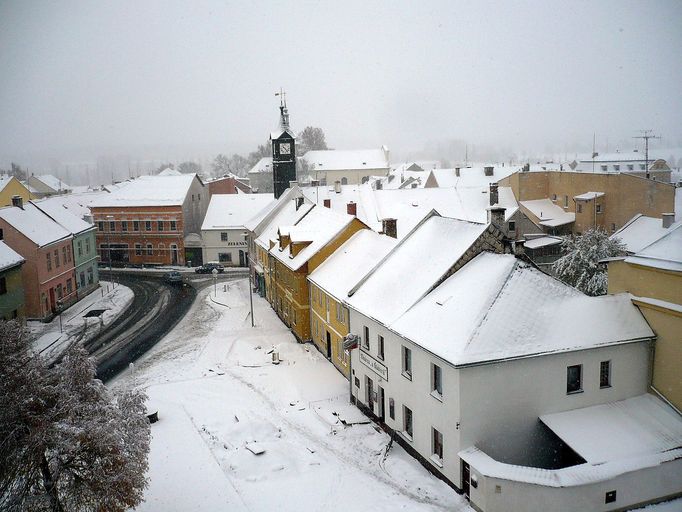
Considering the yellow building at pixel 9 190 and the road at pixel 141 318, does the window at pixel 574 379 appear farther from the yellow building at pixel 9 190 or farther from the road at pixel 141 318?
the yellow building at pixel 9 190

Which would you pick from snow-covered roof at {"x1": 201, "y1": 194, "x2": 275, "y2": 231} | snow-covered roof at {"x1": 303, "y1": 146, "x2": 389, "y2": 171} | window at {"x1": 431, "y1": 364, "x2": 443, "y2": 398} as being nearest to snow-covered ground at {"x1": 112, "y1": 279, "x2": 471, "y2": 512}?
window at {"x1": 431, "y1": 364, "x2": 443, "y2": 398}

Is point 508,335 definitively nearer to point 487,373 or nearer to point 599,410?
point 487,373

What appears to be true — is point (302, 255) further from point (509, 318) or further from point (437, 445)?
point (509, 318)

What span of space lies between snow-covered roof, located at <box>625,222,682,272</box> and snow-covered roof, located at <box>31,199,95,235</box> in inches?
1935

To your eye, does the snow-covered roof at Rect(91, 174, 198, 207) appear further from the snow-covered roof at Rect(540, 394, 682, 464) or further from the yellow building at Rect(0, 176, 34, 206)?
the snow-covered roof at Rect(540, 394, 682, 464)

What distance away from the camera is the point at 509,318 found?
21.5 meters

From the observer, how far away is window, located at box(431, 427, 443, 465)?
21973mm

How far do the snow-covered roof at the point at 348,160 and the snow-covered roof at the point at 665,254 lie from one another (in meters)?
94.4

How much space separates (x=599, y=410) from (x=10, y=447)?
19.8 m

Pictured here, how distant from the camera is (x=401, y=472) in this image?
74.6 feet

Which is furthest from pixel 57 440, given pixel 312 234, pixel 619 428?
pixel 312 234

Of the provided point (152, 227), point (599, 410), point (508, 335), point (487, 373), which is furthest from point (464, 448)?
point (152, 227)

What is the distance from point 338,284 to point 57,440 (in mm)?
20081

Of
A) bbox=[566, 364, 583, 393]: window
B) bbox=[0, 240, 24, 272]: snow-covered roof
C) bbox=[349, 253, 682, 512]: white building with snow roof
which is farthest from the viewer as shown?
bbox=[0, 240, 24, 272]: snow-covered roof
